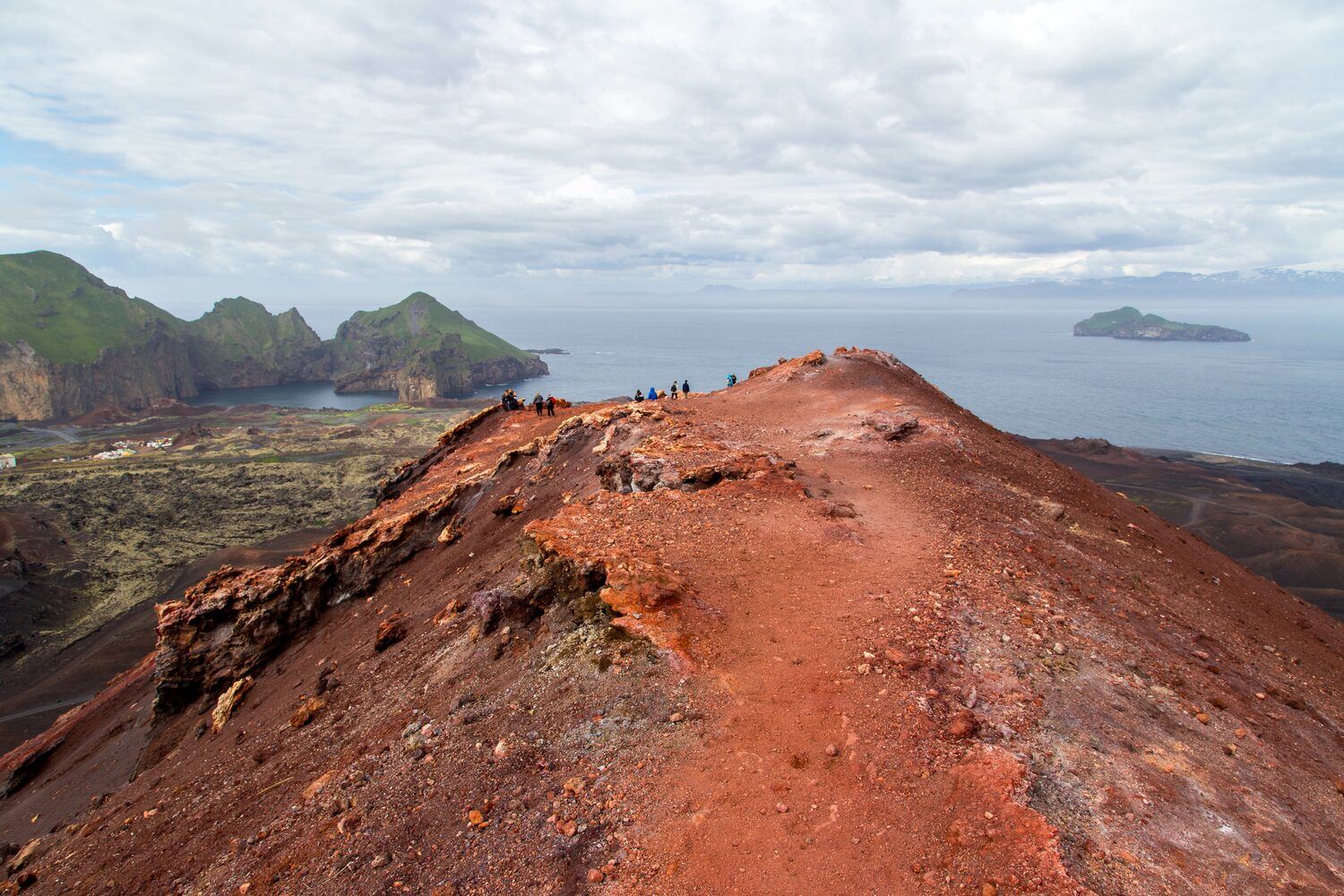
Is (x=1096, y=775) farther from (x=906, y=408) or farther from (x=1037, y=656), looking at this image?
(x=906, y=408)

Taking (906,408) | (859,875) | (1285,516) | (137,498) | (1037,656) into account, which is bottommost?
(1285,516)

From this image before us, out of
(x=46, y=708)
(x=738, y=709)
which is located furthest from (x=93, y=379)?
(x=738, y=709)

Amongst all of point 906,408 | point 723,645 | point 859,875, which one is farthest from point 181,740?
point 906,408

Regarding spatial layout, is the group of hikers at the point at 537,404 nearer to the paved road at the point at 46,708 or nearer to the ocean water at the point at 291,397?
the paved road at the point at 46,708

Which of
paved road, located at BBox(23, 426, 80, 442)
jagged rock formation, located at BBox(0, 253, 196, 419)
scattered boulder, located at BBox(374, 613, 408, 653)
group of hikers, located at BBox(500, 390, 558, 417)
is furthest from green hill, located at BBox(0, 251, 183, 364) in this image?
scattered boulder, located at BBox(374, 613, 408, 653)

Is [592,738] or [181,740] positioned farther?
[181,740]

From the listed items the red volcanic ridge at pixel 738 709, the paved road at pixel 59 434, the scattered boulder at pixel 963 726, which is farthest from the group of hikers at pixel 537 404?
the paved road at pixel 59 434

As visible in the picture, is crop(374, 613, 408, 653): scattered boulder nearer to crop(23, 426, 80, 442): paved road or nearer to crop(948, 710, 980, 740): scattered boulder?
crop(948, 710, 980, 740): scattered boulder
